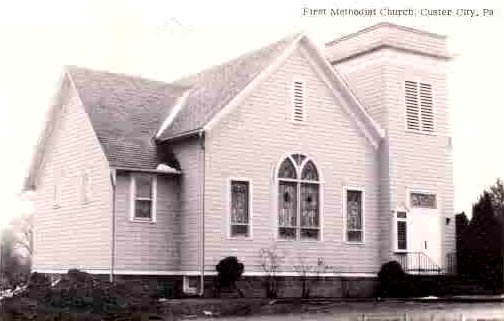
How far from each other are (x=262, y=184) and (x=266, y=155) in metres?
0.81

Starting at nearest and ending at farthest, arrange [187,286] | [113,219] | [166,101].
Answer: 1. [113,219]
2. [187,286]
3. [166,101]

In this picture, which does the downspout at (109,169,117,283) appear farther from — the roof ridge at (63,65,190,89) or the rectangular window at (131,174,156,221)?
the roof ridge at (63,65,190,89)

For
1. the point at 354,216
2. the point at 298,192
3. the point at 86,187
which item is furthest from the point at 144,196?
the point at 354,216

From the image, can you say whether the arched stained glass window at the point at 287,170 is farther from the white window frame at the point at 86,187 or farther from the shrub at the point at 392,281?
the white window frame at the point at 86,187

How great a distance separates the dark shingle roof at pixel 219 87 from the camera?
2447 cm

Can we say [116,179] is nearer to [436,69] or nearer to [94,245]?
[94,245]

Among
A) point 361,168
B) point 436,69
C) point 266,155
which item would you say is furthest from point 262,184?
point 436,69

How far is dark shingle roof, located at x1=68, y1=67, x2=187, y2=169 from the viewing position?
24.2m

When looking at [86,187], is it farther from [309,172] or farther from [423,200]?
[423,200]

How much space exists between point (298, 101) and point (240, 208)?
11.8 feet

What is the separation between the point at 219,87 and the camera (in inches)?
1023

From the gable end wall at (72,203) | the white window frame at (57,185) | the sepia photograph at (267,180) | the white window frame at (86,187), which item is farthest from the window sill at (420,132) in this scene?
the white window frame at (57,185)

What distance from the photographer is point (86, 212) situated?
83.2 ft

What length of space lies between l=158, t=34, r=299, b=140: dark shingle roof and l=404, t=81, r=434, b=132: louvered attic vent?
467 centimetres
